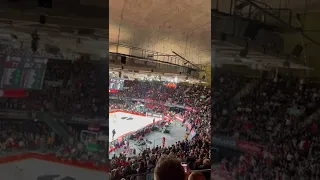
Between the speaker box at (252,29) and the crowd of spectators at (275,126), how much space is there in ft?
0.97

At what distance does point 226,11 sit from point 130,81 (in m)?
12.0

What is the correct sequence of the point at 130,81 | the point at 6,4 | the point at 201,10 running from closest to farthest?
the point at 6,4 < the point at 201,10 < the point at 130,81

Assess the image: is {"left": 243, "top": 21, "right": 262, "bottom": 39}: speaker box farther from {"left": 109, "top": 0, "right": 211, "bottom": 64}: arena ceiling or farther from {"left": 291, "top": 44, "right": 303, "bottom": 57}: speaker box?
{"left": 109, "top": 0, "right": 211, "bottom": 64}: arena ceiling

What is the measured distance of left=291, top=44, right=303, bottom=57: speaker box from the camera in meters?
1.72

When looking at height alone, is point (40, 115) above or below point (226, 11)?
below

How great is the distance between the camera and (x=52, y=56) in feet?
6.93

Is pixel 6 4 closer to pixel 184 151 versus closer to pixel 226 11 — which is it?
pixel 226 11

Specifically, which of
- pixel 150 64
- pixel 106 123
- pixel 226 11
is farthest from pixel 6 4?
pixel 150 64

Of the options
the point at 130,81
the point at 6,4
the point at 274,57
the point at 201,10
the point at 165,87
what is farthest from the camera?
the point at 165,87

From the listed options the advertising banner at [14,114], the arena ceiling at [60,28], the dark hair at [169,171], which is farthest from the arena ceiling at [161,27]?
the dark hair at [169,171]

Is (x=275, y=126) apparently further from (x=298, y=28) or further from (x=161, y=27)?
(x=161, y=27)

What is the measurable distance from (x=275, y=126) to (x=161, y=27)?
5277 millimetres

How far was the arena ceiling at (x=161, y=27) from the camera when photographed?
5499mm

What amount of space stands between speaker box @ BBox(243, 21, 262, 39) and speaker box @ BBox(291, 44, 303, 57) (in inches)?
10.6
